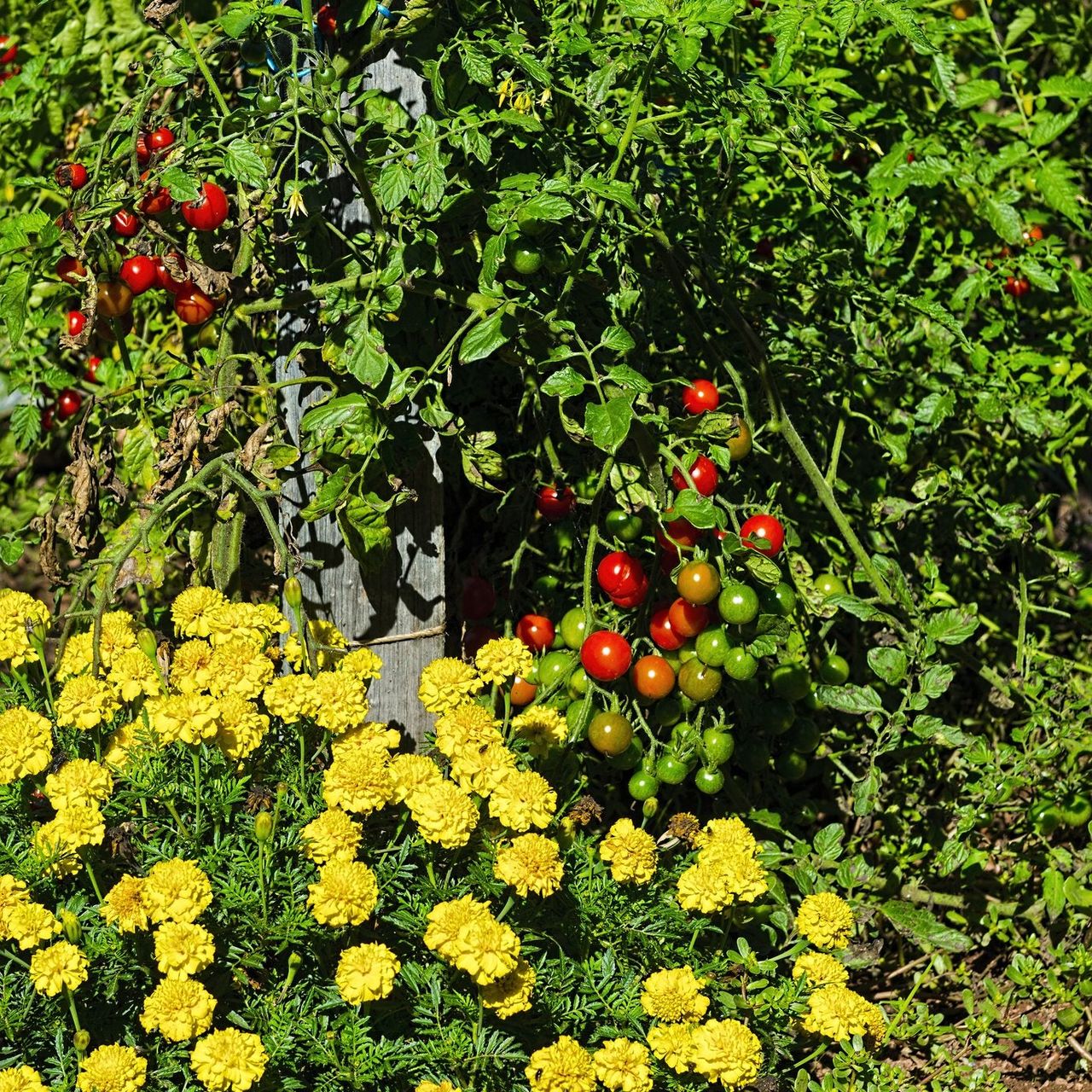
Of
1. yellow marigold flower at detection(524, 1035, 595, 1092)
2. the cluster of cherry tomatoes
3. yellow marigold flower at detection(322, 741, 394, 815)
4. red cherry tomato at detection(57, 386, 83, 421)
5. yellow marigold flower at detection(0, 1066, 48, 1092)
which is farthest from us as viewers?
red cherry tomato at detection(57, 386, 83, 421)

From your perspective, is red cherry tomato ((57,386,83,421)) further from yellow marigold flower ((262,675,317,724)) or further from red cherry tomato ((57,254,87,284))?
yellow marigold flower ((262,675,317,724))

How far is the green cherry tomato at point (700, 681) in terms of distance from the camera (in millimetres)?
1996

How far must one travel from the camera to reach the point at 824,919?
1.79m

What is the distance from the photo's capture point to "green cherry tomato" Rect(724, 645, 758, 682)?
192 cm

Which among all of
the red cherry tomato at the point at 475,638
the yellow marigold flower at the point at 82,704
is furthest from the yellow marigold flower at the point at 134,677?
the red cherry tomato at the point at 475,638

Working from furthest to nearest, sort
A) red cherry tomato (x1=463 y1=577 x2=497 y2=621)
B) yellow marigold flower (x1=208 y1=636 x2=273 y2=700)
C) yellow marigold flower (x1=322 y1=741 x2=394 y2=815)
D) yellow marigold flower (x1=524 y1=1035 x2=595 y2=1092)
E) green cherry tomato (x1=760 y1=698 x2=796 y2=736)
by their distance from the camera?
red cherry tomato (x1=463 y1=577 x2=497 y2=621), green cherry tomato (x1=760 y1=698 x2=796 y2=736), yellow marigold flower (x1=208 y1=636 x2=273 y2=700), yellow marigold flower (x1=322 y1=741 x2=394 y2=815), yellow marigold flower (x1=524 y1=1035 x2=595 y2=1092)

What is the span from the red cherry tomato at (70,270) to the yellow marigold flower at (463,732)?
3.00 feet

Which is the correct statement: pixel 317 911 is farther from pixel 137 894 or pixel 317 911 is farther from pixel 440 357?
pixel 440 357

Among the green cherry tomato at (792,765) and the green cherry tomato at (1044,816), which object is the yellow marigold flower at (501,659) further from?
the green cherry tomato at (1044,816)

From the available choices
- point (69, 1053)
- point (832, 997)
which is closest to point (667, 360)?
point (832, 997)

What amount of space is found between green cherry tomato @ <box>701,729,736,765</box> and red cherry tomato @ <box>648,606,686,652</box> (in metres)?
0.15

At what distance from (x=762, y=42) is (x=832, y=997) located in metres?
1.90

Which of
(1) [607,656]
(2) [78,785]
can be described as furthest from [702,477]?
(2) [78,785]

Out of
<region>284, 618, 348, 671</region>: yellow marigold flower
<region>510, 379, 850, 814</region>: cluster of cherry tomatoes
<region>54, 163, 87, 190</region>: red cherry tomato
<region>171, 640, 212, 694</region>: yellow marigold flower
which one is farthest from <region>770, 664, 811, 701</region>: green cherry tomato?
<region>54, 163, 87, 190</region>: red cherry tomato
